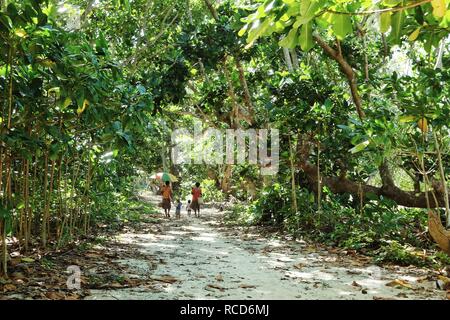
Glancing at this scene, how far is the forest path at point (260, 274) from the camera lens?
14.5ft

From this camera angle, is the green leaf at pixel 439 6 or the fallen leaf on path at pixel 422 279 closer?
the green leaf at pixel 439 6

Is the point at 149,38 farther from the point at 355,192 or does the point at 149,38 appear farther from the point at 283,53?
the point at 355,192

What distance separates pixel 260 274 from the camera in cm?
547

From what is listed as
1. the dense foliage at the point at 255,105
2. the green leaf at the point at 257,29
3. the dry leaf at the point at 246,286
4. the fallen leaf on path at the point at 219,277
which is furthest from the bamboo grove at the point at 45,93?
the green leaf at the point at 257,29

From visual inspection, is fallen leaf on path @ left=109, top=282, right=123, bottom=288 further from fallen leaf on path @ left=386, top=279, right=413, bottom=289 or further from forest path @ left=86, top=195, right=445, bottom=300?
fallen leaf on path @ left=386, top=279, right=413, bottom=289

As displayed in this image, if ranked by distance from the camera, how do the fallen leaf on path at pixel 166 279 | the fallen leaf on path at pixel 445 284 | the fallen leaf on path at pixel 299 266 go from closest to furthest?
the fallen leaf on path at pixel 445 284
the fallen leaf on path at pixel 166 279
the fallen leaf on path at pixel 299 266

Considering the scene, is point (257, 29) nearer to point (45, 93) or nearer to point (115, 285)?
point (115, 285)

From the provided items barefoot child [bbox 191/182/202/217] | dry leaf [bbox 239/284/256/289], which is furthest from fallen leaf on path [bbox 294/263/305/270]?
barefoot child [bbox 191/182/202/217]

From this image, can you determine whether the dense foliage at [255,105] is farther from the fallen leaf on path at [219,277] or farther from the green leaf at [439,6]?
the fallen leaf on path at [219,277]

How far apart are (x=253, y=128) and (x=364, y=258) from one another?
5285 millimetres

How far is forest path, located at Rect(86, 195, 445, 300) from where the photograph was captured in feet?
14.5

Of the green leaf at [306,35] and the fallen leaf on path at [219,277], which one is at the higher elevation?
the green leaf at [306,35]

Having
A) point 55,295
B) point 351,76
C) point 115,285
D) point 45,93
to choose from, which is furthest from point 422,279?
point 45,93

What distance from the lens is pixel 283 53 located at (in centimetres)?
1105
